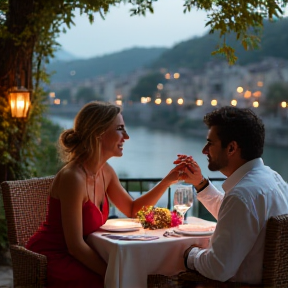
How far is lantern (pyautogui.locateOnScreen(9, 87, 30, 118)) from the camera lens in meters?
5.43

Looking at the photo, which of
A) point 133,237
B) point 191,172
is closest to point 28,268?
point 133,237

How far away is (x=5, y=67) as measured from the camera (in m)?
5.47

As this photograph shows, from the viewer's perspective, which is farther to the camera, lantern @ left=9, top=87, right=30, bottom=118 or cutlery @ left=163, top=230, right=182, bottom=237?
lantern @ left=9, top=87, right=30, bottom=118

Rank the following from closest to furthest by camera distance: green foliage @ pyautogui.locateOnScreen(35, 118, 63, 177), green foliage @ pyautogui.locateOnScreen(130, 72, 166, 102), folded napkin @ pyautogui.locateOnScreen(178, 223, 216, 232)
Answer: folded napkin @ pyautogui.locateOnScreen(178, 223, 216, 232) < green foliage @ pyautogui.locateOnScreen(35, 118, 63, 177) < green foliage @ pyautogui.locateOnScreen(130, 72, 166, 102)

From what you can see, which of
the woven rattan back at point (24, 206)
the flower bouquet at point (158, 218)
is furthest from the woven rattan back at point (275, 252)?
the woven rattan back at point (24, 206)

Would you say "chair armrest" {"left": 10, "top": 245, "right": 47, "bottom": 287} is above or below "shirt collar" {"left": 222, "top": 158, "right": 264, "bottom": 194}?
below

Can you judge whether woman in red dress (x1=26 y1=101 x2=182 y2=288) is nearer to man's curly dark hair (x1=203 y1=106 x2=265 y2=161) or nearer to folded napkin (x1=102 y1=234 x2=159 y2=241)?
folded napkin (x1=102 y1=234 x2=159 y2=241)

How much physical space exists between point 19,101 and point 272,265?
144 inches

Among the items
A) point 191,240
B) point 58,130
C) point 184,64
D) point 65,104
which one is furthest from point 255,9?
point 58,130

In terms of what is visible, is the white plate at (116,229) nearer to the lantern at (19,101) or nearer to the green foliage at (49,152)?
the lantern at (19,101)

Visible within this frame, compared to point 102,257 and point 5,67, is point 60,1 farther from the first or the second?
point 102,257

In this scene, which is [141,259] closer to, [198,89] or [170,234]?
[170,234]

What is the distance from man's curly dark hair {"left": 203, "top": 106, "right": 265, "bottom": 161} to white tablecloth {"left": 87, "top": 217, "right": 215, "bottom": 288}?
0.51m

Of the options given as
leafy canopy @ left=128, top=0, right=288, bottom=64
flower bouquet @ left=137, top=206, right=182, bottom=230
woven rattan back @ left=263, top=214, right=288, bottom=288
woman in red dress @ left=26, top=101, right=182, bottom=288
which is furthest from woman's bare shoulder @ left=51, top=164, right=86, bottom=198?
leafy canopy @ left=128, top=0, right=288, bottom=64
